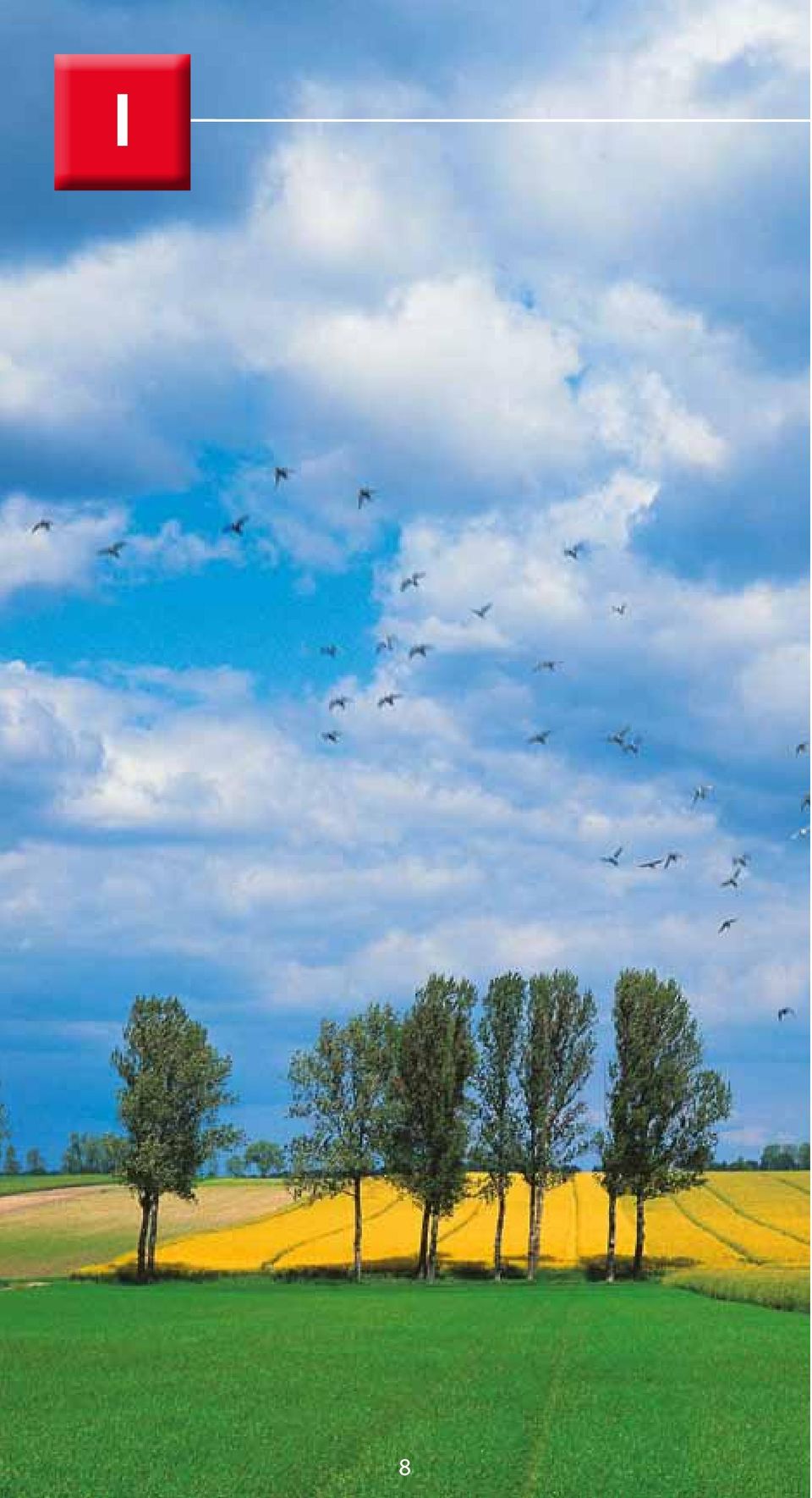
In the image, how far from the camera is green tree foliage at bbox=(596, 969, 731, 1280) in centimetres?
8931

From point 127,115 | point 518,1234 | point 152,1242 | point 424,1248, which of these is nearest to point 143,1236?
point 152,1242

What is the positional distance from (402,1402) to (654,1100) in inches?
2408

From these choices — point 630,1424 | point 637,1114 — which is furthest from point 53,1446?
point 637,1114

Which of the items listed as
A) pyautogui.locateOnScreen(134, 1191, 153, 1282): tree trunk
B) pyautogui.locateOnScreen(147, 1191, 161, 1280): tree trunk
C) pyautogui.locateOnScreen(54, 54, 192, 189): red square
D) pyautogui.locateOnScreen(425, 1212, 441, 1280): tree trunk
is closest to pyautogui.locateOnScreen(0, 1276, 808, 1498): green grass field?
pyautogui.locateOnScreen(54, 54, 192, 189): red square

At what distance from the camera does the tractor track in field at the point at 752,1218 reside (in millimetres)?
96188

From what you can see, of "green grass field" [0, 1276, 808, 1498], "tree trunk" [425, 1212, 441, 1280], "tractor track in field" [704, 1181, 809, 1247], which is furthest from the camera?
"tractor track in field" [704, 1181, 809, 1247]

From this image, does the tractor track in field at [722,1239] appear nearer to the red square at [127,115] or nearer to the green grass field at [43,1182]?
the green grass field at [43,1182]

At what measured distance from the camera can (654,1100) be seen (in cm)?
9025

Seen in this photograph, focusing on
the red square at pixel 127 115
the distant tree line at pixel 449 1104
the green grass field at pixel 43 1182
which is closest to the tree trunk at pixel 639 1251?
the distant tree line at pixel 449 1104

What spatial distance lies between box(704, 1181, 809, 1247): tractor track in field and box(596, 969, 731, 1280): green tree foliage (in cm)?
1040

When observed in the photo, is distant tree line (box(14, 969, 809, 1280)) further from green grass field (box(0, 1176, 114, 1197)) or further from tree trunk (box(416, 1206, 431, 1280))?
green grass field (box(0, 1176, 114, 1197))

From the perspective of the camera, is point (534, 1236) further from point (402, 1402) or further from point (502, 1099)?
point (402, 1402)

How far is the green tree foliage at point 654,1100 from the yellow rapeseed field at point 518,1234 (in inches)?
112

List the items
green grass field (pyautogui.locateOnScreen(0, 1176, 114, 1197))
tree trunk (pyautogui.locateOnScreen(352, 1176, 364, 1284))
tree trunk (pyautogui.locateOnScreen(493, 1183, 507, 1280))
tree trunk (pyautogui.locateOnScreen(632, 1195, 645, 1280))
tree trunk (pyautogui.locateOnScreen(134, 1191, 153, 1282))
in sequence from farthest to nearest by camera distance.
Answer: green grass field (pyautogui.locateOnScreen(0, 1176, 114, 1197))
tree trunk (pyautogui.locateOnScreen(632, 1195, 645, 1280))
tree trunk (pyautogui.locateOnScreen(493, 1183, 507, 1280))
tree trunk (pyautogui.locateOnScreen(134, 1191, 153, 1282))
tree trunk (pyautogui.locateOnScreen(352, 1176, 364, 1284))
